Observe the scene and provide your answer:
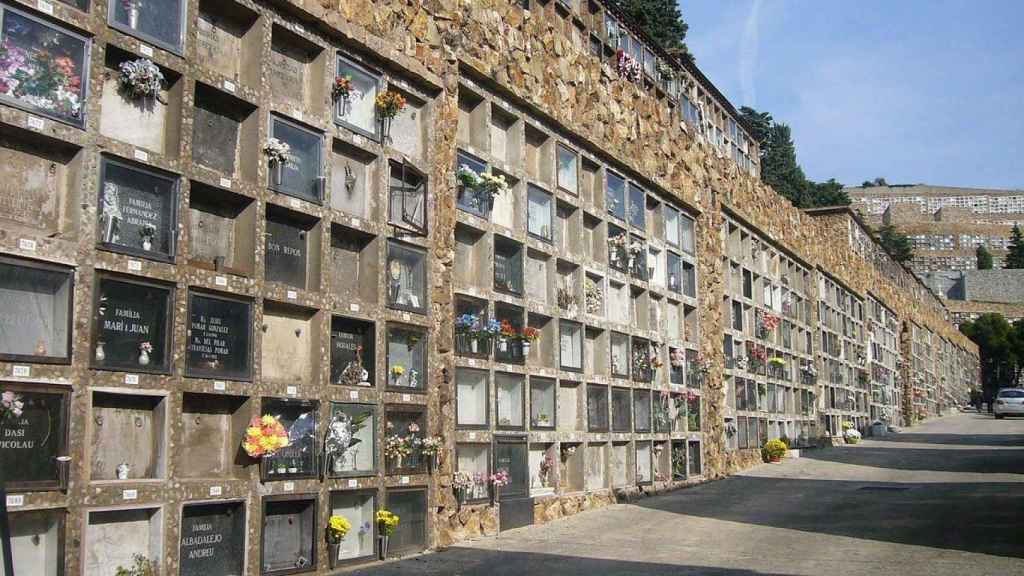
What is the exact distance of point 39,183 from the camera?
6035mm

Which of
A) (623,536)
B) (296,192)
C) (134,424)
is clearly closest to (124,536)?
(134,424)

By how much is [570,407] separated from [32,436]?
7062 millimetres

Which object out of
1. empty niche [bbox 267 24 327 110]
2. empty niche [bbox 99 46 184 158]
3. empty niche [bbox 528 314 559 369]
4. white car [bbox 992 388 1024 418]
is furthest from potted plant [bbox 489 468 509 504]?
white car [bbox 992 388 1024 418]

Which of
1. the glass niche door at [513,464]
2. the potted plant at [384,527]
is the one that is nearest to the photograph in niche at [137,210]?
the potted plant at [384,527]

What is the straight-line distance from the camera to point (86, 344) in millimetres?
6051

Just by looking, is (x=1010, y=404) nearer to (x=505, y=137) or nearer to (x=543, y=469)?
(x=543, y=469)

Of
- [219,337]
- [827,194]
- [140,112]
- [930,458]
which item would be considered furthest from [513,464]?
[827,194]

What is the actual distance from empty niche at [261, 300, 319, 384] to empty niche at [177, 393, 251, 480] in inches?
16.2

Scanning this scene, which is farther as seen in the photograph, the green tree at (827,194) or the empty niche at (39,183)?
the green tree at (827,194)

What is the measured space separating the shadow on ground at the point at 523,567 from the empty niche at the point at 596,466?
3380mm

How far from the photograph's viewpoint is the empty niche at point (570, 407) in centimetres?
1169

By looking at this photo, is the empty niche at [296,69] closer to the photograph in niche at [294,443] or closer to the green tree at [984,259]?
the photograph in niche at [294,443]

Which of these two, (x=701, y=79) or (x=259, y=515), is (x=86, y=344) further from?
(x=701, y=79)

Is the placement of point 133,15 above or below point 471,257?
above
